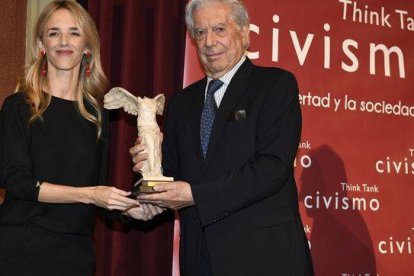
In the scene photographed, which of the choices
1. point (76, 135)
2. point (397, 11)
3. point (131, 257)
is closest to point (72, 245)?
point (76, 135)

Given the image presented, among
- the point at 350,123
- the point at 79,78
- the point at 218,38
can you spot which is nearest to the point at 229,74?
the point at 218,38

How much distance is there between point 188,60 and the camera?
3.85 m

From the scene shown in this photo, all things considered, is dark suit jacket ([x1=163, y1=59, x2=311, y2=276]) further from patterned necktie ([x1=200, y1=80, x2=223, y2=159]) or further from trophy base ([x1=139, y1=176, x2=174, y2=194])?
trophy base ([x1=139, y1=176, x2=174, y2=194])

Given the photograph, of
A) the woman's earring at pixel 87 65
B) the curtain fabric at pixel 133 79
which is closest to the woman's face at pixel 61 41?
the woman's earring at pixel 87 65

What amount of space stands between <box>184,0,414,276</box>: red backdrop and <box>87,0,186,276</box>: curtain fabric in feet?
1.96

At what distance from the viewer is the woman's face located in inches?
112

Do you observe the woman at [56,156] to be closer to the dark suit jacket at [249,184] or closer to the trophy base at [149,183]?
the trophy base at [149,183]

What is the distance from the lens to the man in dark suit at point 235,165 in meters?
2.60

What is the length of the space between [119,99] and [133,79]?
106 cm

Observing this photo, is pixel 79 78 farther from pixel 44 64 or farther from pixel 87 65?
pixel 44 64

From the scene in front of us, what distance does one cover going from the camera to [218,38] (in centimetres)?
293

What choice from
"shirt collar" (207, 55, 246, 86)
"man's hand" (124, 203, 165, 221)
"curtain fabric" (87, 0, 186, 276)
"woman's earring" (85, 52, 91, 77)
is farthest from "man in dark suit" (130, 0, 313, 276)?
"curtain fabric" (87, 0, 186, 276)

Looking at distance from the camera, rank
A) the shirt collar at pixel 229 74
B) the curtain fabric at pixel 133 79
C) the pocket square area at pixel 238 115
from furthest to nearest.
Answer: the curtain fabric at pixel 133 79
the shirt collar at pixel 229 74
the pocket square area at pixel 238 115

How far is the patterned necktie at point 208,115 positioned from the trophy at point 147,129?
8.5 inches
